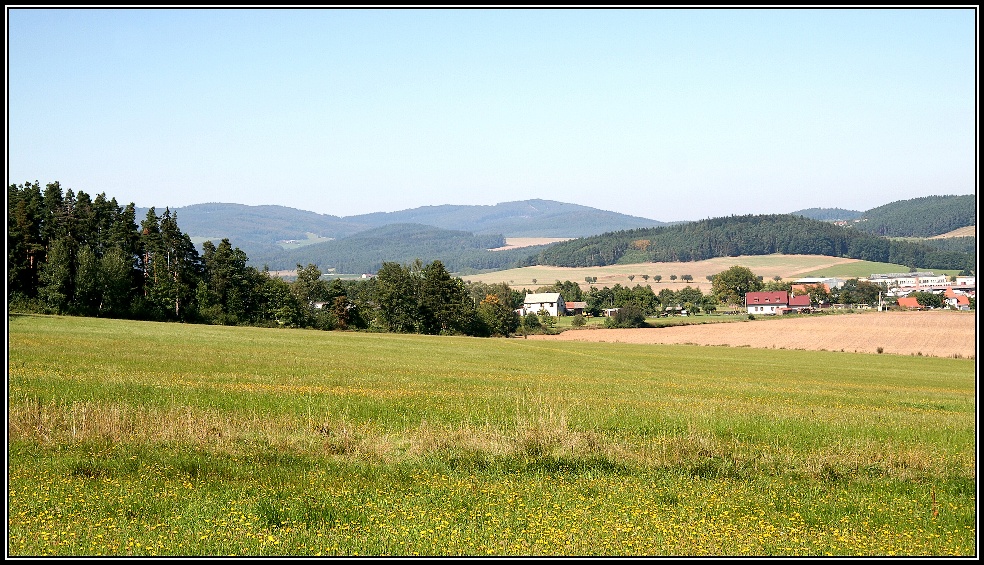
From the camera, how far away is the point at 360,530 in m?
10.4

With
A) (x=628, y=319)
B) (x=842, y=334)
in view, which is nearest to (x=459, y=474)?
(x=842, y=334)

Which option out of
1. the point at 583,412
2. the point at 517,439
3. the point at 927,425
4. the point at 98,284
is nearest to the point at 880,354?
the point at 927,425

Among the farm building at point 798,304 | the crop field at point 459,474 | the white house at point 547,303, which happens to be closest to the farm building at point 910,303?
the farm building at point 798,304

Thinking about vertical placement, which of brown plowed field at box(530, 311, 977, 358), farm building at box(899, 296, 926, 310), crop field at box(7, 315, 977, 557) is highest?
crop field at box(7, 315, 977, 557)

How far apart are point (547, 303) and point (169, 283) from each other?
10767 centimetres

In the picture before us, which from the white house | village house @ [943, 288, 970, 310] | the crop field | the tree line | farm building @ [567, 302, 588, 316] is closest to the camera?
the crop field

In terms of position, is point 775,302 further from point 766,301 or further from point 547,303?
point 547,303

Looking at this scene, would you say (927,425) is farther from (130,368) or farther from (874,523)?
(130,368)

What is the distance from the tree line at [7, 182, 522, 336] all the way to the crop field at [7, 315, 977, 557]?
55.7 meters

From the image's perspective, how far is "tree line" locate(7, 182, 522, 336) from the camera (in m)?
76.6

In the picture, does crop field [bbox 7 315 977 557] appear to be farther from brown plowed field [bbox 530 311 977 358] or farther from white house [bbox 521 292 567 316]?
white house [bbox 521 292 567 316]

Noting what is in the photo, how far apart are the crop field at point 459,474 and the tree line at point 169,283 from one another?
2191 inches

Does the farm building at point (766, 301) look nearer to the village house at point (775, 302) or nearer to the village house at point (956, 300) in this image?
the village house at point (775, 302)

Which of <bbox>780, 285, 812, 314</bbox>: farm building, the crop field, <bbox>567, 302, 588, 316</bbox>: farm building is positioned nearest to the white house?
<bbox>567, 302, 588, 316</bbox>: farm building
